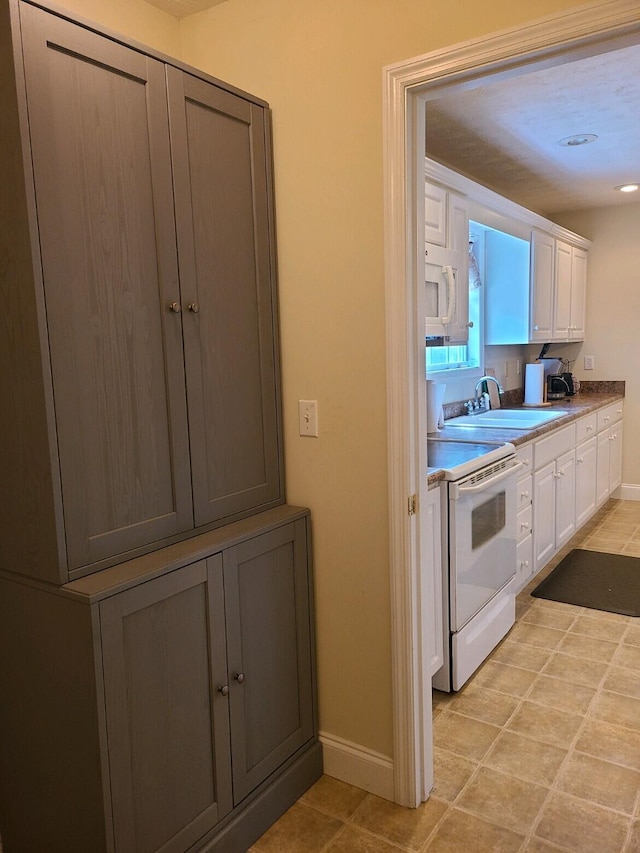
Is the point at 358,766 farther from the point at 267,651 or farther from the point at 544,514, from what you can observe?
the point at 544,514

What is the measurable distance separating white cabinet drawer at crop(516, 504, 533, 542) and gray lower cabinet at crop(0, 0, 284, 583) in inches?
73.2

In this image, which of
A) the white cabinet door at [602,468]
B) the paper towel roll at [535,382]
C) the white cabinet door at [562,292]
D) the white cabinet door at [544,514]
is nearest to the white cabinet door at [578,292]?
the white cabinet door at [562,292]

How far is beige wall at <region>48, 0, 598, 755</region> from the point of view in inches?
71.1

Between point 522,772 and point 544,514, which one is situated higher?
point 544,514

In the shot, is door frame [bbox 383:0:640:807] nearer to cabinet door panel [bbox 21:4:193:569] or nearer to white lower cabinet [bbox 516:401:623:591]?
cabinet door panel [bbox 21:4:193:569]

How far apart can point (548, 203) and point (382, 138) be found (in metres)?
3.85

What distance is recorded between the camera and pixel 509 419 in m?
4.12

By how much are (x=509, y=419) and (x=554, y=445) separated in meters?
0.45

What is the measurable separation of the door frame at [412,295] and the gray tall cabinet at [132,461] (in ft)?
1.20

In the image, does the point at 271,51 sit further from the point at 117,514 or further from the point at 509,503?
the point at 509,503

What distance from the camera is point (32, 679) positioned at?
60.1 inches

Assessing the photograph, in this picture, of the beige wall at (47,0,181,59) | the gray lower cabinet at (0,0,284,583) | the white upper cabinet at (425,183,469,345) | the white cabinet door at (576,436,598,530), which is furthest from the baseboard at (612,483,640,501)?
the beige wall at (47,0,181,59)

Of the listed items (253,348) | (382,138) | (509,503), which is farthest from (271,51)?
(509,503)

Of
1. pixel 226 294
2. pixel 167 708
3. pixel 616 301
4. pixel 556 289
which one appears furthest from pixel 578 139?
pixel 167 708
